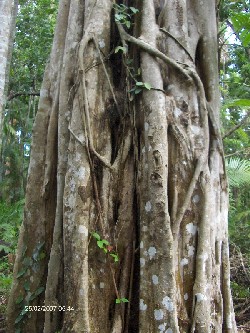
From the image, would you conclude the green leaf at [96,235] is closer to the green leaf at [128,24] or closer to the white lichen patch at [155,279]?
the white lichen patch at [155,279]

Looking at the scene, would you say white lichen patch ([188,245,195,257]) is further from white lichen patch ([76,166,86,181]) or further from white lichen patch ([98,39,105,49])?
white lichen patch ([98,39,105,49])

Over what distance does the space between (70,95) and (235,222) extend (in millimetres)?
4181

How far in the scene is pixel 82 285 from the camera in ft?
9.56

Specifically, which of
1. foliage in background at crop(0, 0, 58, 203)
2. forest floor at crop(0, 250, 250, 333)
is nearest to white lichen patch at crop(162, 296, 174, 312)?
forest floor at crop(0, 250, 250, 333)

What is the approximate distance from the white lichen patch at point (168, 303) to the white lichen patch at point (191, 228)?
0.56 metres

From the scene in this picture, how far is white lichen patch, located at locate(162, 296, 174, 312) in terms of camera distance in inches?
109

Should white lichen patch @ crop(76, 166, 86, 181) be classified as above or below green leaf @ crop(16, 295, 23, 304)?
above

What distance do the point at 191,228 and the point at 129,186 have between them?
2.03ft

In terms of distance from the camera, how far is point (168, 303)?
9.14 ft

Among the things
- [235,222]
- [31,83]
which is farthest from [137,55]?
[31,83]

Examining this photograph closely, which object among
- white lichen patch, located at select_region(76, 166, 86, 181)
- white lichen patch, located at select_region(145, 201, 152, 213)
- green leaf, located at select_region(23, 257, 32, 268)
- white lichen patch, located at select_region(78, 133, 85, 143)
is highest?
white lichen patch, located at select_region(78, 133, 85, 143)

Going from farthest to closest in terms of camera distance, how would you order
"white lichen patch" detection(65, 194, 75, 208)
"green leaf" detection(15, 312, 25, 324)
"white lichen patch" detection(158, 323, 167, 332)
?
1. "green leaf" detection(15, 312, 25, 324)
2. "white lichen patch" detection(65, 194, 75, 208)
3. "white lichen patch" detection(158, 323, 167, 332)

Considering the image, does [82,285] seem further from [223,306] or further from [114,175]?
[223,306]

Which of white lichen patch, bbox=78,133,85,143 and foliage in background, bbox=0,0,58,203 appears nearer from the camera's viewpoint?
white lichen patch, bbox=78,133,85,143
